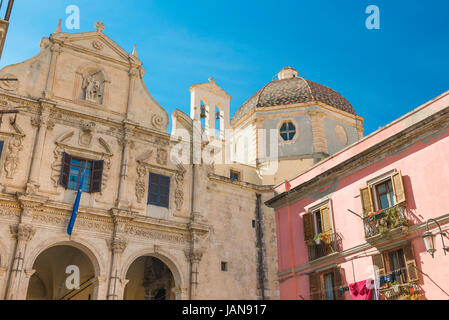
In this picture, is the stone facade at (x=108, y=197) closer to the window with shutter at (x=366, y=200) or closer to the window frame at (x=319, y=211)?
the window frame at (x=319, y=211)

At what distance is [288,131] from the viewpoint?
1264 inches

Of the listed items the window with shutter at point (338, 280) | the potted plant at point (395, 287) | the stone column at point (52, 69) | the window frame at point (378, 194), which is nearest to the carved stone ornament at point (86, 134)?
the stone column at point (52, 69)

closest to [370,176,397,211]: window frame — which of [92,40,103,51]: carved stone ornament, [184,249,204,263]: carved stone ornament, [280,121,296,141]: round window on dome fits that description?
[184,249,204,263]: carved stone ornament

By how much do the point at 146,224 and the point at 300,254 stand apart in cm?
700

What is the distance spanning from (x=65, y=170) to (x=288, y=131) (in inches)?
599

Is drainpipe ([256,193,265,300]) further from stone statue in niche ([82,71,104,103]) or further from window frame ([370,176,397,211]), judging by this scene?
stone statue in niche ([82,71,104,103])

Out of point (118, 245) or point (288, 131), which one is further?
point (288, 131)

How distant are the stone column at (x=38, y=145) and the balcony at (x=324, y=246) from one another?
1152 centimetres

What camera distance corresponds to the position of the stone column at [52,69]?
2283cm

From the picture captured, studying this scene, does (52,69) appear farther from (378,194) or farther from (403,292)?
(403,292)

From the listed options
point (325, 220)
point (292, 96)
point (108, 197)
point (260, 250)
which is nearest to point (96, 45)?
point (108, 197)
